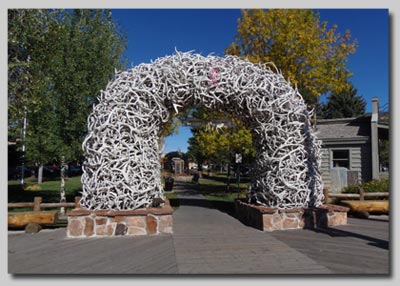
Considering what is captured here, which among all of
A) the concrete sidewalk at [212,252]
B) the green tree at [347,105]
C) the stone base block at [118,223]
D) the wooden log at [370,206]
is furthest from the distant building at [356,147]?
the green tree at [347,105]

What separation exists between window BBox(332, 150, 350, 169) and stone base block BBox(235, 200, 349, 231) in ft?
29.1

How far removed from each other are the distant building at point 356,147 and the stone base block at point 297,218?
7021 mm

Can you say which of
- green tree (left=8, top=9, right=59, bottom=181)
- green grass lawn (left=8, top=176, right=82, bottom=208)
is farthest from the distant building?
green grass lawn (left=8, top=176, right=82, bottom=208)

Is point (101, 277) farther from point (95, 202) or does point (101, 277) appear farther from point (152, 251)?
point (95, 202)

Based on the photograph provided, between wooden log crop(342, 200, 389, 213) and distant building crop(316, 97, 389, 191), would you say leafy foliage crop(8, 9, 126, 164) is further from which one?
distant building crop(316, 97, 389, 191)

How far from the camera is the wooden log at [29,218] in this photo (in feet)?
22.6

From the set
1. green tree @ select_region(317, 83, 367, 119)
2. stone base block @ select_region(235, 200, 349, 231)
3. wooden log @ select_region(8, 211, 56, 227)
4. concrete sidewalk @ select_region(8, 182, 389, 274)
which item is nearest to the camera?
concrete sidewalk @ select_region(8, 182, 389, 274)

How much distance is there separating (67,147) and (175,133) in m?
13.6

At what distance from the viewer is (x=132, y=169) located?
6.49 m

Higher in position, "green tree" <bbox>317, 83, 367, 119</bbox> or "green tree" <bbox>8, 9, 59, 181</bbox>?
"green tree" <bbox>317, 83, 367, 119</bbox>

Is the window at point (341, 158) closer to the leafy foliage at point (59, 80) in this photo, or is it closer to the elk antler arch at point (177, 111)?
the elk antler arch at point (177, 111)

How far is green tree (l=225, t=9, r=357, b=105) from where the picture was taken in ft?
44.2

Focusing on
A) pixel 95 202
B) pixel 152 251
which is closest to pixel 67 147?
pixel 95 202

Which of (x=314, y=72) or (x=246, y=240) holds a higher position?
(x=314, y=72)
